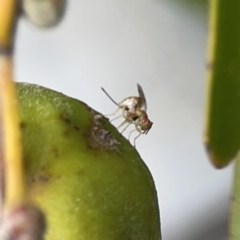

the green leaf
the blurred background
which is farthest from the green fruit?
the blurred background

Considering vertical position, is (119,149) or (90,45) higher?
(90,45)

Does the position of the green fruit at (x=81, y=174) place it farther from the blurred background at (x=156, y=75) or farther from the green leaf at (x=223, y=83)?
the blurred background at (x=156, y=75)

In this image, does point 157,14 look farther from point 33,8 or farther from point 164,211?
point 33,8

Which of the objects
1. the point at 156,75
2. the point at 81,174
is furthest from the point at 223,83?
the point at 156,75

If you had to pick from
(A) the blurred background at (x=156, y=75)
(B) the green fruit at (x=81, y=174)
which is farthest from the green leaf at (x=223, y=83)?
(A) the blurred background at (x=156, y=75)

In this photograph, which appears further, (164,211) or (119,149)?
(164,211)

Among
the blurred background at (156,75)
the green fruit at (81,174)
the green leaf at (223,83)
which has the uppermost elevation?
the blurred background at (156,75)

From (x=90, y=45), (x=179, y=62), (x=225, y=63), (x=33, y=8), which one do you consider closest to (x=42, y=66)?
(x=90, y=45)
